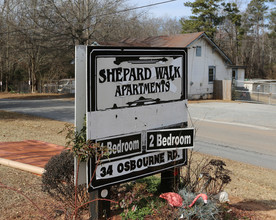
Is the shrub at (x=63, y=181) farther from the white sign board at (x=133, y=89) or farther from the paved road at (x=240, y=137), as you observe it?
the paved road at (x=240, y=137)

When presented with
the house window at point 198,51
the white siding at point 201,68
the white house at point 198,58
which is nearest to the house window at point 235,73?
the white house at point 198,58

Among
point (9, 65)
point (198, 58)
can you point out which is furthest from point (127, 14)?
point (9, 65)

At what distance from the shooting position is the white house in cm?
3241

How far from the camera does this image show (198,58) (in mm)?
33500

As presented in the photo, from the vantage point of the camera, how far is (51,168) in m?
4.42

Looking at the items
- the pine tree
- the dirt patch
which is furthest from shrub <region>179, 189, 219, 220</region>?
the pine tree

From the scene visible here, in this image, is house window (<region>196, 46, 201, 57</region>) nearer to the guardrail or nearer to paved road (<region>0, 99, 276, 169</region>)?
the guardrail

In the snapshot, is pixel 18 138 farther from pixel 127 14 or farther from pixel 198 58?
pixel 127 14

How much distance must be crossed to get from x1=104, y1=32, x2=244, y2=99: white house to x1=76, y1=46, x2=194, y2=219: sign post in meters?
27.8

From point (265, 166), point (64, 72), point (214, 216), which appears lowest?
point (265, 166)

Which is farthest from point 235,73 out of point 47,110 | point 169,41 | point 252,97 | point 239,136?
point 239,136

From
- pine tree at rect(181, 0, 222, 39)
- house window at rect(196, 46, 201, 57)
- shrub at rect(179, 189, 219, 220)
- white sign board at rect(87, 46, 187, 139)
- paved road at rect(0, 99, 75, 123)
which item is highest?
pine tree at rect(181, 0, 222, 39)

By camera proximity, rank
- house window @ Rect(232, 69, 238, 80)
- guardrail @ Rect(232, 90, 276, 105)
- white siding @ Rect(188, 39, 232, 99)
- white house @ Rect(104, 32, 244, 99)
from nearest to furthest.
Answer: guardrail @ Rect(232, 90, 276, 105), white house @ Rect(104, 32, 244, 99), white siding @ Rect(188, 39, 232, 99), house window @ Rect(232, 69, 238, 80)

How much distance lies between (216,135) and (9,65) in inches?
1311
